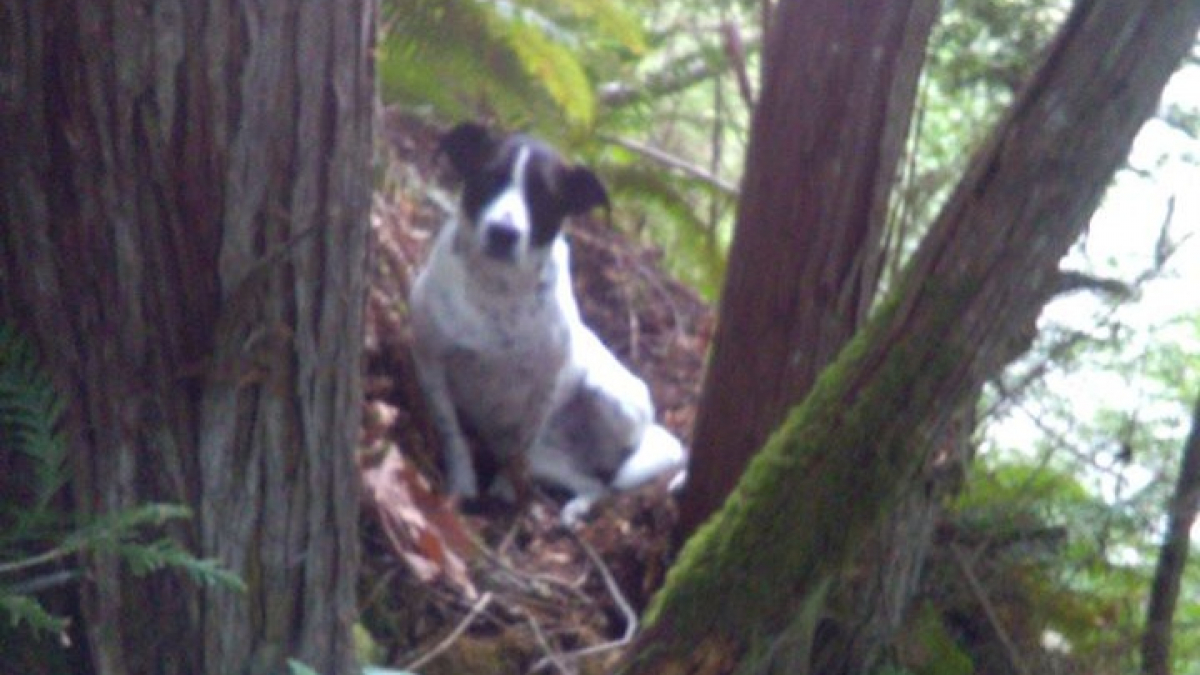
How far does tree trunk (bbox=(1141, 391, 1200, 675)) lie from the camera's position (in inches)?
159

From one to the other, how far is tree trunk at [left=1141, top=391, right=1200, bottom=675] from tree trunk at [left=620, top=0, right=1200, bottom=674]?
0.72 metres

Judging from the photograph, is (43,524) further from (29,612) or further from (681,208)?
(681,208)

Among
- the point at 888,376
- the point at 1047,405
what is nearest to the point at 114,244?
the point at 888,376

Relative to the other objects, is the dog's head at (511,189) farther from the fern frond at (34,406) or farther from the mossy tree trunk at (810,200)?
the fern frond at (34,406)

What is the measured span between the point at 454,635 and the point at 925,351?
183 centimetres

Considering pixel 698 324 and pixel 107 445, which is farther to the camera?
pixel 698 324

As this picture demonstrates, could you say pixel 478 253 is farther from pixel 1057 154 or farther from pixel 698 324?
pixel 1057 154

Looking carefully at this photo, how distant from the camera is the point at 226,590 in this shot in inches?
112

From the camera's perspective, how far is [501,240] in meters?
5.74

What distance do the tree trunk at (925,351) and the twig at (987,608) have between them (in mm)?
949

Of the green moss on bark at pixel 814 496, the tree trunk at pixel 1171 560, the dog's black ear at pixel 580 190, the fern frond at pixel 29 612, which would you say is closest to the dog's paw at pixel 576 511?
the dog's black ear at pixel 580 190

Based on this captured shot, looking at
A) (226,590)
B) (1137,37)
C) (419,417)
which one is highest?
(1137,37)

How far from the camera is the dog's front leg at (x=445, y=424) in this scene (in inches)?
231

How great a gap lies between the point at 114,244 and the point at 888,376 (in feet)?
4.75
